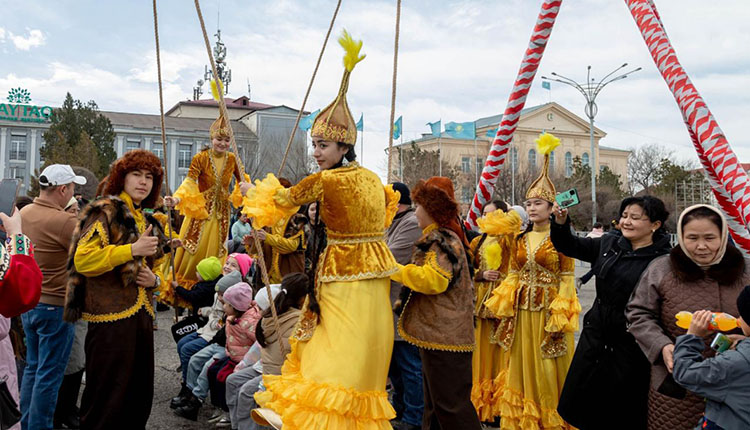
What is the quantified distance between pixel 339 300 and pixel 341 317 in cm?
10

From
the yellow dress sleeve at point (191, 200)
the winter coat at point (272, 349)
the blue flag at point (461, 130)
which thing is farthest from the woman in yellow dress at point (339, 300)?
the blue flag at point (461, 130)

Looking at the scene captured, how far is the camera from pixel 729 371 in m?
2.75

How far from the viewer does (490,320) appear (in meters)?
5.81

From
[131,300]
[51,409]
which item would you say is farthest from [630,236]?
[51,409]

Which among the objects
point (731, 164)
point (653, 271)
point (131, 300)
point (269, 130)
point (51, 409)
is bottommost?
point (51, 409)

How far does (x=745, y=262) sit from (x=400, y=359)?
2.74 m

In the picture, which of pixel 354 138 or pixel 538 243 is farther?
pixel 538 243

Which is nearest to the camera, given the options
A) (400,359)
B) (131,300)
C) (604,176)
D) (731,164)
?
(131,300)

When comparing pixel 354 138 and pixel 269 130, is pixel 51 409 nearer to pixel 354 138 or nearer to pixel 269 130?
pixel 354 138

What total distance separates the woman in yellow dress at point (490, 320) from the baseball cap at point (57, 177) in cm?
354

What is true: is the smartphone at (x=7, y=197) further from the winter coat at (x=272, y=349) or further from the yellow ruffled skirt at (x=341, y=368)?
the winter coat at (x=272, y=349)

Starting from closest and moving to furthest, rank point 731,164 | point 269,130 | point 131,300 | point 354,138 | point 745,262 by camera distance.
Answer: point 745,262 < point 354,138 < point 131,300 < point 731,164 < point 269,130

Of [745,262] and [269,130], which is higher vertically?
[269,130]

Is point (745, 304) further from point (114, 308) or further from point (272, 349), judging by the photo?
point (114, 308)
